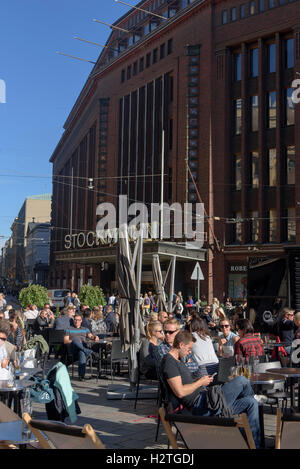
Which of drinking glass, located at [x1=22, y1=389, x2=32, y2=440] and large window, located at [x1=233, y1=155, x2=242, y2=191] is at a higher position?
large window, located at [x1=233, y1=155, x2=242, y2=191]

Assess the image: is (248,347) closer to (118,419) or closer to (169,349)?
(169,349)

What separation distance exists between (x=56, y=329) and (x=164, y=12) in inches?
1559

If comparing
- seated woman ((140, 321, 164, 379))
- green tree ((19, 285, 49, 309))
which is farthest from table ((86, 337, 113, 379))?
green tree ((19, 285, 49, 309))

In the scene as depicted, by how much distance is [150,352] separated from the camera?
9.71 meters

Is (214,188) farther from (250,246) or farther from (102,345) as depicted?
(102,345)

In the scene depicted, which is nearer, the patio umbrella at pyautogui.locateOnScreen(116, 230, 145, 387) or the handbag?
the handbag

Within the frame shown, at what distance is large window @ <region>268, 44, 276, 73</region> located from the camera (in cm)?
3738

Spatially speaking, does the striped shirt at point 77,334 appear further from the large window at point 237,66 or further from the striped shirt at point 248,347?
the large window at point 237,66

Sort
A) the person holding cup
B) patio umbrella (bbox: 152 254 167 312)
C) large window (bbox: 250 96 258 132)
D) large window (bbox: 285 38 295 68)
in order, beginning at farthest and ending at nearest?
large window (bbox: 250 96 258 132)
large window (bbox: 285 38 295 68)
patio umbrella (bbox: 152 254 167 312)
the person holding cup

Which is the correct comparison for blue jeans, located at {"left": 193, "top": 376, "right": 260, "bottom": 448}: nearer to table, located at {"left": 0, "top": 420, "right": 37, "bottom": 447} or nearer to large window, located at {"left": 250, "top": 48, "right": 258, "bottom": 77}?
table, located at {"left": 0, "top": 420, "right": 37, "bottom": 447}

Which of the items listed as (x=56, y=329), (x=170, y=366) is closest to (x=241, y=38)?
(x=56, y=329)

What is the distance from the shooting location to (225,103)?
3856 cm

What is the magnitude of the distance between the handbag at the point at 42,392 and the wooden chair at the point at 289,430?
316 cm

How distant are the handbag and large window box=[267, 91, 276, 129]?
33.3 metres
